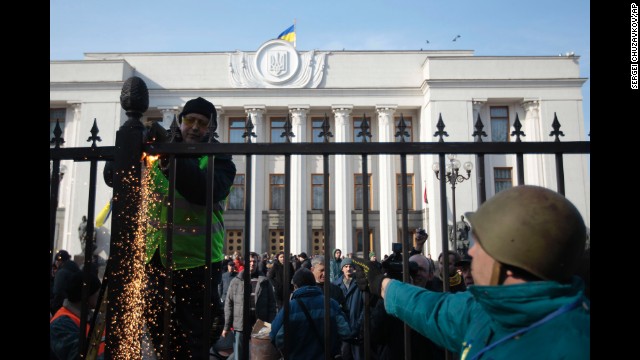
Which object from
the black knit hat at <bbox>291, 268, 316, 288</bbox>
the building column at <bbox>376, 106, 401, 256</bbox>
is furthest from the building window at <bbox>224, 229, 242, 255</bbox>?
the black knit hat at <bbox>291, 268, 316, 288</bbox>

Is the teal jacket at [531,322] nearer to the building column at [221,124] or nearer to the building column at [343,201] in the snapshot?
the building column at [343,201]

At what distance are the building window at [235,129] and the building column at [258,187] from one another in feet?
3.46

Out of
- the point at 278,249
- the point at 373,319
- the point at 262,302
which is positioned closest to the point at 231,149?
the point at 373,319

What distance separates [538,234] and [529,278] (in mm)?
161

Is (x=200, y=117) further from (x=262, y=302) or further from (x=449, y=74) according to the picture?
(x=449, y=74)

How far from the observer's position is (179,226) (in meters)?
2.75

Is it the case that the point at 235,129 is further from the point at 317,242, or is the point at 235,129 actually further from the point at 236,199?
the point at 317,242

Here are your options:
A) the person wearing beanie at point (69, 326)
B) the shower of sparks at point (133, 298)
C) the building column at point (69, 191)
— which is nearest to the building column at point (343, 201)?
the building column at point (69, 191)

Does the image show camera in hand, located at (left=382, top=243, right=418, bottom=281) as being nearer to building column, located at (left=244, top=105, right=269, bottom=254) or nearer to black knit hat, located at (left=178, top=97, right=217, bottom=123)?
black knit hat, located at (left=178, top=97, right=217, bottom=123)

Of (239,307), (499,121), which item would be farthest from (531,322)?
(499,121)

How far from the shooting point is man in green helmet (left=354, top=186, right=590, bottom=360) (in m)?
1.45

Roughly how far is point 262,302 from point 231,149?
16.1 ft

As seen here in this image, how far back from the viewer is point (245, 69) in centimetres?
3062

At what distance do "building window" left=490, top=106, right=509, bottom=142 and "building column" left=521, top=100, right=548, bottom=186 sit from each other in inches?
43.1
